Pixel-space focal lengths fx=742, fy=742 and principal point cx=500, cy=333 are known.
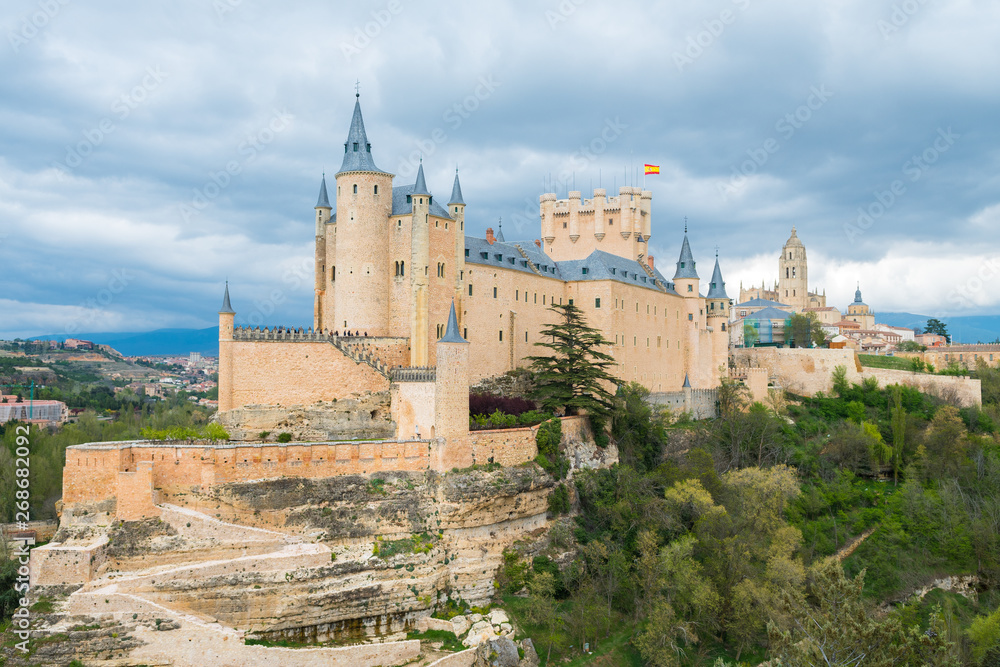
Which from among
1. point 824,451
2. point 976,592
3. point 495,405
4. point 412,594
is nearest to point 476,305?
point 495,405

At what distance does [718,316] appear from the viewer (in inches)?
2721

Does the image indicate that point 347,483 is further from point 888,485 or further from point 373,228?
point 888,485

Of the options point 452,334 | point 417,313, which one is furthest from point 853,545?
point 417,313

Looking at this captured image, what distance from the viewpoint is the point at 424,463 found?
38.2 meters

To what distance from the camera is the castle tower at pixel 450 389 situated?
38.2m

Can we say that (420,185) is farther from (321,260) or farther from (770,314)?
(770,314)

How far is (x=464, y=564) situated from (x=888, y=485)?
Answer: 103ft

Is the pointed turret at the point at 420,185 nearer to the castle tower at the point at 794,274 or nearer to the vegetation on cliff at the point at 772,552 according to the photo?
the vegetation on cliff at the point at 772,552

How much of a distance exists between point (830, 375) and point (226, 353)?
2021 inches

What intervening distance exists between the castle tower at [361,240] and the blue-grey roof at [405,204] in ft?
3.13

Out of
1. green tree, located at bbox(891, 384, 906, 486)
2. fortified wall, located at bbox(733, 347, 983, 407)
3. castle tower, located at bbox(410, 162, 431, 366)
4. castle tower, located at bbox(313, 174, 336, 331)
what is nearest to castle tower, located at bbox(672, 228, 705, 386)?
fortified wall, located at bbox(733, 347, 983, 407)

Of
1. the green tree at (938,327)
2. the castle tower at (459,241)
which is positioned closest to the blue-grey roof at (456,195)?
the castle tower at (459,241)

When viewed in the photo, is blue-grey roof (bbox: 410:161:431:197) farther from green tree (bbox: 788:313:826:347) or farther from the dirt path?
green tree (bbox: 788:313:826:347)

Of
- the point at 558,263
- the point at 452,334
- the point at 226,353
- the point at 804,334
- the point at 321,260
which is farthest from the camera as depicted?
the point at 804,334
